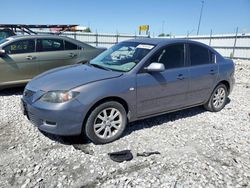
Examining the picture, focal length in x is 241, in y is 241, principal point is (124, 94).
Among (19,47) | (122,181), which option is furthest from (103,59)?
(19,47)

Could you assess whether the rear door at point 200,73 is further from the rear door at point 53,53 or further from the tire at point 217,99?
the rear door at point 53,53

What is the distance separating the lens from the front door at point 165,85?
4.00 m

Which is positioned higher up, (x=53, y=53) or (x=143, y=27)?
(x=143, y=27)

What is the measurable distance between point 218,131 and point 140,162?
1.91 meters

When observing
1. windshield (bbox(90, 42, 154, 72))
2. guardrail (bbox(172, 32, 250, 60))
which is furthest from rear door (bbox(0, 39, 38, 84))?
guardrail (bbox(172, 32, 250, 60))

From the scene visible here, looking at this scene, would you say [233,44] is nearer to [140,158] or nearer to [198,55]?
[198,55]

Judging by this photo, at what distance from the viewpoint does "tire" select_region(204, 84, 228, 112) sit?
5.34 metres

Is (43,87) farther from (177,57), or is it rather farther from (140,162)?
(177,57)

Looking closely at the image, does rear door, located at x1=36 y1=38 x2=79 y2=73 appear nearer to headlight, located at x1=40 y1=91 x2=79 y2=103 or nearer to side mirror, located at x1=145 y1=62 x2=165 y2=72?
headlight, located at x1=40 y1=91 x2=79 y2=103

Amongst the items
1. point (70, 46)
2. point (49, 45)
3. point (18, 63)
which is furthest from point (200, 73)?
point (18, 63)

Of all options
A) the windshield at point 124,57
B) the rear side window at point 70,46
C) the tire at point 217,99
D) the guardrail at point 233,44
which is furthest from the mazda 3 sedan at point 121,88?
the guardrail at point 233,44

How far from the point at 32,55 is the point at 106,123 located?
3.71 m

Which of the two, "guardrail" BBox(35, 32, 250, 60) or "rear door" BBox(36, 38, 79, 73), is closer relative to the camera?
"rear door" BBox(36, 38, 79, 73)

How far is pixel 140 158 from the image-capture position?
3.36 meters
